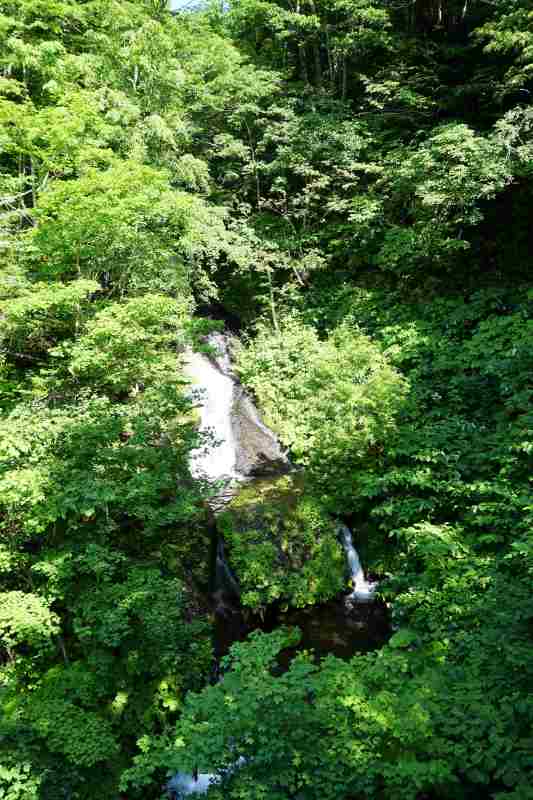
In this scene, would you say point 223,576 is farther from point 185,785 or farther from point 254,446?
point 254,446

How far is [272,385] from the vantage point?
12.4 meters

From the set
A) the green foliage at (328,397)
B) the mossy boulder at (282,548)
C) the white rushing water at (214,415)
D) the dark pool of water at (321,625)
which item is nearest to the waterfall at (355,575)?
the dark pool of water at (321,625)

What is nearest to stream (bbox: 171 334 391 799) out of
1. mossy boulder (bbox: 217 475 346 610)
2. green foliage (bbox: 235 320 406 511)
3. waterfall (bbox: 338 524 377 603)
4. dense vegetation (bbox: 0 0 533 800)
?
waterfall (bbox: 338 524 377 603)

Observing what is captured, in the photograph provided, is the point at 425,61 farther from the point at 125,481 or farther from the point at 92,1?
the point at 125,481

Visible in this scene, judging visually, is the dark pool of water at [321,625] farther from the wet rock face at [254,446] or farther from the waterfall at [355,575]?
the wet rock face at [254,446]

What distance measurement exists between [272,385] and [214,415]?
1803 millimetres

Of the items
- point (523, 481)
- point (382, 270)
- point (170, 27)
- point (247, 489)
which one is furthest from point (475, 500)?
point (170, 27)

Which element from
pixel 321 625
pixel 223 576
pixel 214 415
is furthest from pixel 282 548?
pixel 214 415

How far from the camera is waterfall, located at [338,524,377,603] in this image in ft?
25.6

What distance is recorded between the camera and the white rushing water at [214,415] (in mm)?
9773

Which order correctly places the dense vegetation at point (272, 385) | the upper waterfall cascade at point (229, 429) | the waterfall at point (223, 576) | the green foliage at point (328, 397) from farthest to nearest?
the upper waterfall cascade at point (229, 429) < the green foliage at point (328, 397) < the waterfall at point (223, 576) < the dense vegetation at point (272, 385)

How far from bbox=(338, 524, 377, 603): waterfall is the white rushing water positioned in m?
2.58

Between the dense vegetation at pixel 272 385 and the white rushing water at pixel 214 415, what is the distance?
0.81 metres

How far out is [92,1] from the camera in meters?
12.4
